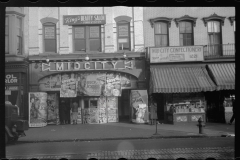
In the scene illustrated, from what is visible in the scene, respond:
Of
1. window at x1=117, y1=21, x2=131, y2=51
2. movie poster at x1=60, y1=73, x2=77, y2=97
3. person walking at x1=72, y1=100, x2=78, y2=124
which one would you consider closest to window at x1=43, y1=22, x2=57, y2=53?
movie poster at x1=60, y1=73, x2=77, y2=97

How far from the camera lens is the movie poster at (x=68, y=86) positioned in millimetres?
18562

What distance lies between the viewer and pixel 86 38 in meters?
18.6

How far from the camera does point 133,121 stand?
18.2 m

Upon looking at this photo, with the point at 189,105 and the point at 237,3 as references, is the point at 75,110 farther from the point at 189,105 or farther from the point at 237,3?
the point at 237,3

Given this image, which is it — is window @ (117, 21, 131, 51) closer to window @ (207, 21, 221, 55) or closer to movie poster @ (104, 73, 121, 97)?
movie poster @ (104, 73, 121, 97)

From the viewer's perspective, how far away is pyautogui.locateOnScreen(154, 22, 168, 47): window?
736 inches

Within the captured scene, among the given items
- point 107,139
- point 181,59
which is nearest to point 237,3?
point 107,139

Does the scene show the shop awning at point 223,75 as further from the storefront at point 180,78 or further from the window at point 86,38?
the window at point 86,38

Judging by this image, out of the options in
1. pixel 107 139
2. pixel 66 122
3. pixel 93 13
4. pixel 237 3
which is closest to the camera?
pixel 237 3

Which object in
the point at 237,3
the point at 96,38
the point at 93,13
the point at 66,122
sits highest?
the point at 93,13

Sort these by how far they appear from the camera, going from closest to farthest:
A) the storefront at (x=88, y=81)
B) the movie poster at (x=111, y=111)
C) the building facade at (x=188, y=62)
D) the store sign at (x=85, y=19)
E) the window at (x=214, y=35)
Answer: the building facade at (x=188, y=62) → the store sign at (x=85, y=19) → the window at (x=214, y=35) → the storefront at (x=88, y=81) → the movie poster at (x=111, y=111)

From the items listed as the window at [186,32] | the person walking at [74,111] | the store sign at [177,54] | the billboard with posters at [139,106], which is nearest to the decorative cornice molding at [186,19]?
the window at [186,32]

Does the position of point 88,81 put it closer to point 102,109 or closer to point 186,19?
point 102,109

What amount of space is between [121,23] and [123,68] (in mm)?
3299
